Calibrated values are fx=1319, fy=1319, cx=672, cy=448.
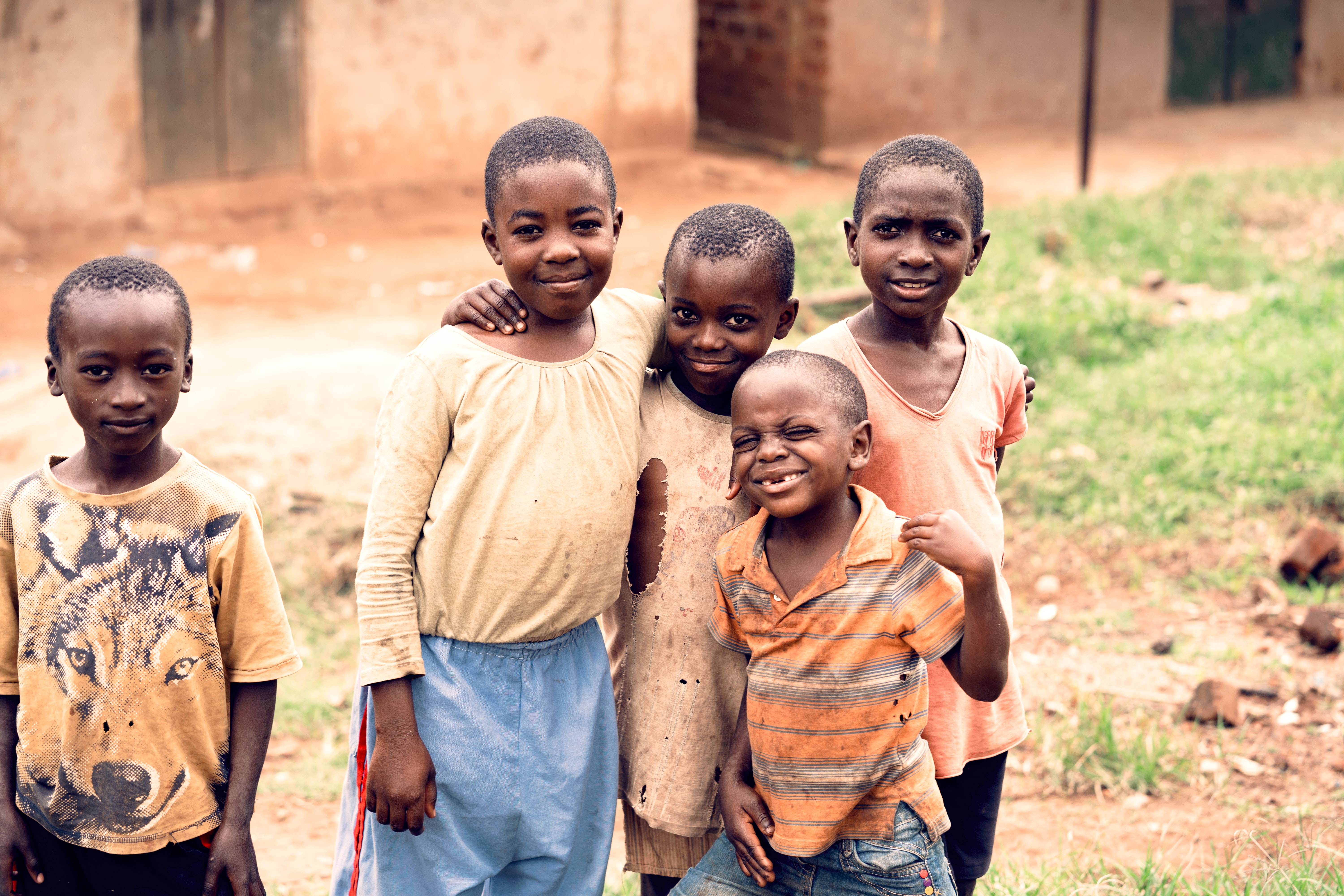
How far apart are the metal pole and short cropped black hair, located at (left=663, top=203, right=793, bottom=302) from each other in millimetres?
7219

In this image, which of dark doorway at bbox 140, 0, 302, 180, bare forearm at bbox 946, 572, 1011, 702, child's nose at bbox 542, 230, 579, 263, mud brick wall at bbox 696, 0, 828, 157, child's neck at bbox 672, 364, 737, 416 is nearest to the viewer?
bare forearm at bbox 946, 572, 1011, 702

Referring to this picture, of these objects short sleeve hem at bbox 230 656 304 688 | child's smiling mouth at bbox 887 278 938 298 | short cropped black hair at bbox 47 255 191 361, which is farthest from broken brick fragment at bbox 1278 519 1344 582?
short cropped black hair at bbox 47 255 191 361

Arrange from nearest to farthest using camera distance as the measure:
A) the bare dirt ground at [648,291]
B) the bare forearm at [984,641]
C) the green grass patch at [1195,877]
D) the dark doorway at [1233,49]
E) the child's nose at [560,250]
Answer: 1. the bare forearm at [984,641]
2. the child's nose at [560,250]
3. the green grass patch at [1195,877]
4. the bare dirt ground at [648,291]
5. the dark doorway at [1233,49]

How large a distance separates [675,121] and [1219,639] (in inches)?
279

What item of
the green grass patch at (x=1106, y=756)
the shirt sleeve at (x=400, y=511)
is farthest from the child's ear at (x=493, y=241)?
the green grass patch at (x=1106, y=756)

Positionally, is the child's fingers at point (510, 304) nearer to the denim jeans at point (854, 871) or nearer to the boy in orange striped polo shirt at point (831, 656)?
Answer: the boy in orange striped polo shirt at point (831, 656)

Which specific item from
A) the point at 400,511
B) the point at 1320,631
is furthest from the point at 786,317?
the point at 1320,631

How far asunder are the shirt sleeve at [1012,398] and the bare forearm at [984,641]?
1.40 feet

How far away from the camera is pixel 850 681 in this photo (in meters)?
1.73

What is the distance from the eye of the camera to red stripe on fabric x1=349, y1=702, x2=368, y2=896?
1.83 m

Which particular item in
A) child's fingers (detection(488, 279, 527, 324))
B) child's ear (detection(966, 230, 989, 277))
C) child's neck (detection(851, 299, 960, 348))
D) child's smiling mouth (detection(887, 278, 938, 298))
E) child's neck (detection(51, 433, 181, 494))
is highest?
child's ear (detection(966, 230, 989, 277))

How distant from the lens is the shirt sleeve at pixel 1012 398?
6.69 feet

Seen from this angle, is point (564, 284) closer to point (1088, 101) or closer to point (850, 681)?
point (850, 681)

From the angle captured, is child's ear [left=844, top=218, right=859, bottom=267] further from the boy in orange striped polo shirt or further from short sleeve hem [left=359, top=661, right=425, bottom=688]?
short sleeve hem [left=359, top=661, right=425, bottom=688]
